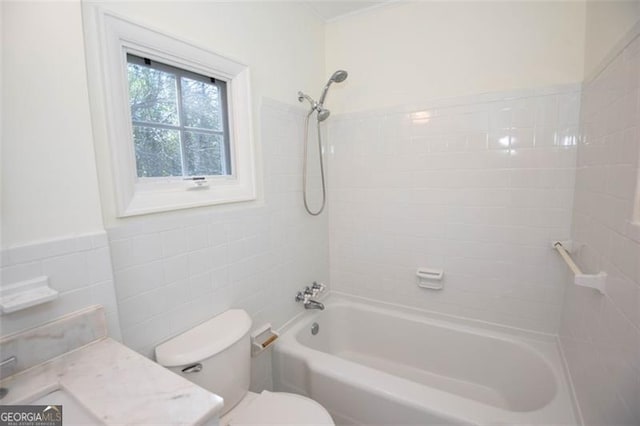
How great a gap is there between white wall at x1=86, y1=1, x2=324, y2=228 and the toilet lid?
92cm

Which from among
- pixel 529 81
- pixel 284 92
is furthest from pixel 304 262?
pixel 529 81

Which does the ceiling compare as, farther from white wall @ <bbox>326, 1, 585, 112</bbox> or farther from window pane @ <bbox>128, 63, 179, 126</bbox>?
window pane @ <bbox>128, 63, 179, 126</bbox>

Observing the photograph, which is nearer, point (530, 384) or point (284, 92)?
point (530, 384)

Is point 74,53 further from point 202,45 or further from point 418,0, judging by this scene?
point 418,0

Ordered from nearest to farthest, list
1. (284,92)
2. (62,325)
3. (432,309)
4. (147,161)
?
(62,325)
(147,161)
(284,92)
(432,309)

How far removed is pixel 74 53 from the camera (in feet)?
2.80

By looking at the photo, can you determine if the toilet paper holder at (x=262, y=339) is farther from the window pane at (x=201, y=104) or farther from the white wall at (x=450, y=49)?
the white wall at (x=450, y=49)

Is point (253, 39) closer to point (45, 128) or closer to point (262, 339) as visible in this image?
point (45, 128)

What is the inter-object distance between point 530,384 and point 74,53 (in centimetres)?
247

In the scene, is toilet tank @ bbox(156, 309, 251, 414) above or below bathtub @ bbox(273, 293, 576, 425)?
above

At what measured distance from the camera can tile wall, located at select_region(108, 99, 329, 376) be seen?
3.60 ft

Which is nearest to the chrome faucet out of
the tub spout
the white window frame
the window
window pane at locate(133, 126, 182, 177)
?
the tub spout

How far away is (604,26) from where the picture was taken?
1190 mm

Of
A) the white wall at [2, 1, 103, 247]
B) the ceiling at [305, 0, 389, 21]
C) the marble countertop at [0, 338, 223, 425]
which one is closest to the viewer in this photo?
the marble countertop at [0, 338, 223, 425]
